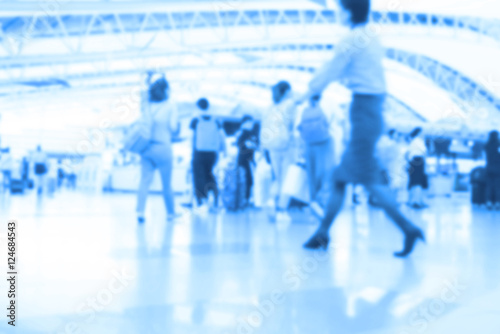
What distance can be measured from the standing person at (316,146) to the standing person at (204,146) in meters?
2.24

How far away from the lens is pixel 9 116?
40906 millimetres

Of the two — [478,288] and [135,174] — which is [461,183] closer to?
[135,174]

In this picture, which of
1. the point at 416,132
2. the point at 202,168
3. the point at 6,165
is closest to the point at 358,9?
the point at 202,168

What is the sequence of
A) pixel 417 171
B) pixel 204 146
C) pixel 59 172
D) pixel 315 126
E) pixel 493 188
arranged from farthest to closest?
1. pixel 59 172
2. pixel 417 171
3. pixel 493 188
4. pixel 204 146
5. pixel 315 126

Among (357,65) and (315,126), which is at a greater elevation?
(357,65)

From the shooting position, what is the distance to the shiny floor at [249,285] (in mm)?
1679

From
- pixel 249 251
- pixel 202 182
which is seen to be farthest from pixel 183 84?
pixel 249 251

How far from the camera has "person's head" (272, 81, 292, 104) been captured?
228 inches

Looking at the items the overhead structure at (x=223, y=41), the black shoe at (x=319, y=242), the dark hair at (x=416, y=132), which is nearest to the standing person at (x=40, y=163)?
the overhead structure at (x=223, y=41)

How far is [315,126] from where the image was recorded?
5133 mm

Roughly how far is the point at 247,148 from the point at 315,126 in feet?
9.29

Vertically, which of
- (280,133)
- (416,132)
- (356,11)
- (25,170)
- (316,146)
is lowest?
(25,170)

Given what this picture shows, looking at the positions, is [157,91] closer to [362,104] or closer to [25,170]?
[362,104]

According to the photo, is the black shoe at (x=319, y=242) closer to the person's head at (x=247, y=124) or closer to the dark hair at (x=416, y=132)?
the person's head at (x=247, y=124)
